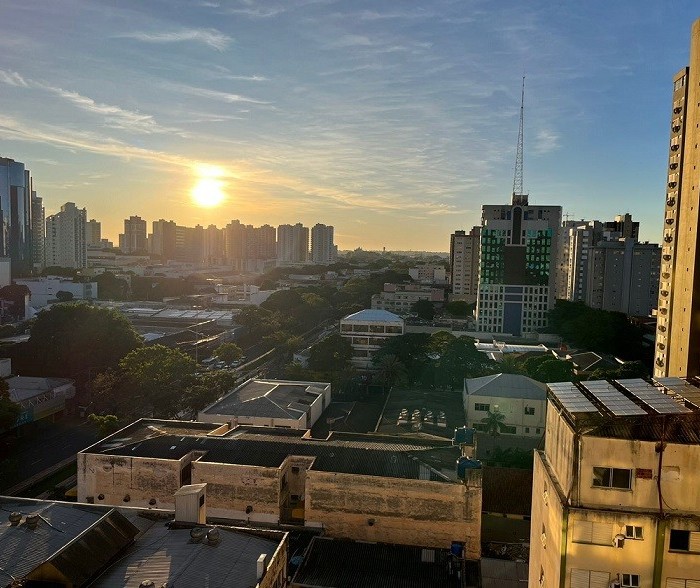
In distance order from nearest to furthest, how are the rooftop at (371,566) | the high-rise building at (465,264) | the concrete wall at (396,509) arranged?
1. the rooftop at (371,566)
2. the concrete wall at (396,509)
3. the high-rise building at (465,264)

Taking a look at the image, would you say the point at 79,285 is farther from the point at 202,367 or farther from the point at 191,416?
the point at 191,416

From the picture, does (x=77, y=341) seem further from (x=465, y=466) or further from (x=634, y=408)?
(x=634, y=408)

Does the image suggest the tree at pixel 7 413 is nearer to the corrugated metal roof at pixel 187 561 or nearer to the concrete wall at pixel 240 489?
the concrete wall at pixel 240 489

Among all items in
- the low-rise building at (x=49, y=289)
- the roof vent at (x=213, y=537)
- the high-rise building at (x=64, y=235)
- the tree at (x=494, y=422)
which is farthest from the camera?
the high-rise building at (x=64, y=235)

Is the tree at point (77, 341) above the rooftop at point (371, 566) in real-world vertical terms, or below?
above

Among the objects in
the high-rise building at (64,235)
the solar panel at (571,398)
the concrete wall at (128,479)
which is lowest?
the concrete wall at (128,479)

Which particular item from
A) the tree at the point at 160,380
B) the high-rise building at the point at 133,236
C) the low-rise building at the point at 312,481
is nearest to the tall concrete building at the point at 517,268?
the tree at the point at 160,380

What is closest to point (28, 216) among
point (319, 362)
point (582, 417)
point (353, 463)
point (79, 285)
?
point (79, 285)

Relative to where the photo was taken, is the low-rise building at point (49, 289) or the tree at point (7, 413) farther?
the low-rise building at point (49, 289)

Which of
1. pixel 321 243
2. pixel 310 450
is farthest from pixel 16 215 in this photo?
pixel 321 243
